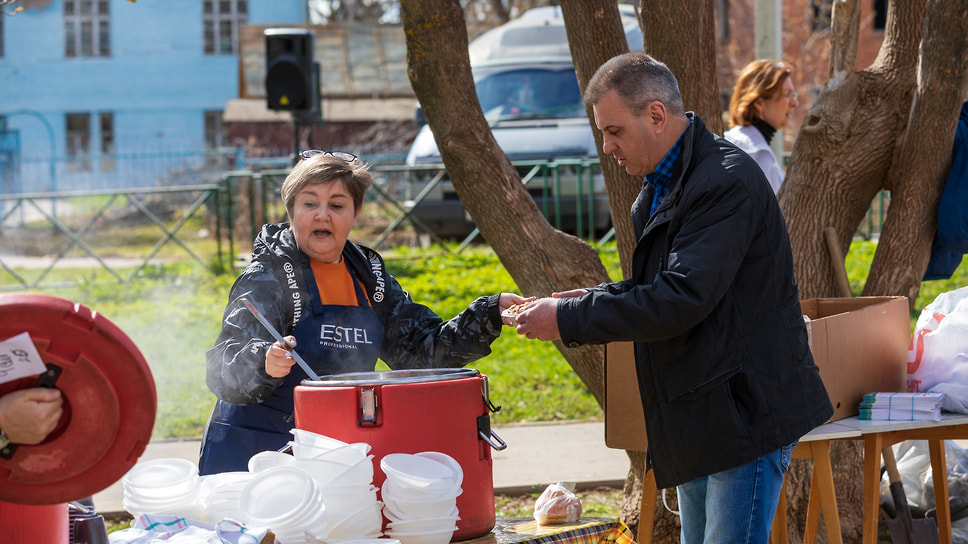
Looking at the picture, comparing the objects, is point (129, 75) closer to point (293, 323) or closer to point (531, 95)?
point (531, 95)

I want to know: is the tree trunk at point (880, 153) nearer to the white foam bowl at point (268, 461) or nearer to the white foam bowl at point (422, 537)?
the white foam bowl at point (422, 537)

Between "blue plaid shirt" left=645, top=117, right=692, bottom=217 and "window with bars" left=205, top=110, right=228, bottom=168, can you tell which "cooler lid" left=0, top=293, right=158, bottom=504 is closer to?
"blue plaid shirt" left=645, top=117, right=692, bottom=217

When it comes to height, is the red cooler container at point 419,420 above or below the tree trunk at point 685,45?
below

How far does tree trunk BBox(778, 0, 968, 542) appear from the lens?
4285 millimetres

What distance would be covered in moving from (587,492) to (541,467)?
14.8 inches

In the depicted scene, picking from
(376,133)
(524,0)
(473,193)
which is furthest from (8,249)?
(473,193)

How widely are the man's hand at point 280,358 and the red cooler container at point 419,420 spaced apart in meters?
0.15

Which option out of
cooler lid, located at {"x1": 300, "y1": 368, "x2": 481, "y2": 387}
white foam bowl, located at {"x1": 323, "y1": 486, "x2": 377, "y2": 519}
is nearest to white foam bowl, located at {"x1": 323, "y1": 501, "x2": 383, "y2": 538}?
white foam bowl, located at {"x1": 323, "y1": 486, "x2": 377, "y2": 519}

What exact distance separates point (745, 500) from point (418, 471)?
37.3 inches

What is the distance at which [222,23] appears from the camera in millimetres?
29906

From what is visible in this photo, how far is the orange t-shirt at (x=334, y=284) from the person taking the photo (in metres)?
3.18

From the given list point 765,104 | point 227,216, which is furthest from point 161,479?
point 227,216

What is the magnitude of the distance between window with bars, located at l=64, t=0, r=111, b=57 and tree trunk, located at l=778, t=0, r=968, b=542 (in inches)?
1145

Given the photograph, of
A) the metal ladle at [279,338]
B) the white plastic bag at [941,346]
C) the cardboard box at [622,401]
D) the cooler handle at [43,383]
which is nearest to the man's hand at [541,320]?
the metal ladle at [279,338]
